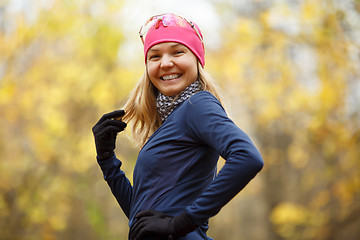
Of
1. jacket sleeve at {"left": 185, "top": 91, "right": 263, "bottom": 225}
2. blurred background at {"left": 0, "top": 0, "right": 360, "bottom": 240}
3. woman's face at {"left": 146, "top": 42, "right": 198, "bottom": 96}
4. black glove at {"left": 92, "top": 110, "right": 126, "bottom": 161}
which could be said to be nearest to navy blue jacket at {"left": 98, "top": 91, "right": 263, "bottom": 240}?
jacket sleeve at {"left": 185, "top": 91, "right": 263, "bottom": 225}

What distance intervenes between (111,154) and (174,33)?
725mm

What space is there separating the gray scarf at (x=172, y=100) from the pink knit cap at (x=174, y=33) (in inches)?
6.6

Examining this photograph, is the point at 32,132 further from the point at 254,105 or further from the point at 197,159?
the point at 197,159

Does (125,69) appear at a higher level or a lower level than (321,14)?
higher

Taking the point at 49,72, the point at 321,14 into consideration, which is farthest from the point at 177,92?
the point at 49,72

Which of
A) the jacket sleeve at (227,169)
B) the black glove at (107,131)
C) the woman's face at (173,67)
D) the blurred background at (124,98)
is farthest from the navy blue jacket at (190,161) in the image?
the blurred background at (124,98)

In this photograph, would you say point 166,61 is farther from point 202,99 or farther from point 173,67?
point 202,99

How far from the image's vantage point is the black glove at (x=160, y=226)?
5.40ft

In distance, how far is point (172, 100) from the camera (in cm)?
204

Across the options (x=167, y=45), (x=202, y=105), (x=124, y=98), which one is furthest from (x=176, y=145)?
(x=124, y=98)

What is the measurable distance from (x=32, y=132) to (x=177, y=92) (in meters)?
8.16

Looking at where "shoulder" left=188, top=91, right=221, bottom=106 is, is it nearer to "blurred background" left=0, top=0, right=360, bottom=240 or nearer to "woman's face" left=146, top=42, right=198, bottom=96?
"woman's face" left=146, top=42, right=198, bottom=96

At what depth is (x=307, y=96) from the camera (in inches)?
327

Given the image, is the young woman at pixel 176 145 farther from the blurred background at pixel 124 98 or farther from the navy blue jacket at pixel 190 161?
the blurred background at pixel 124 98
